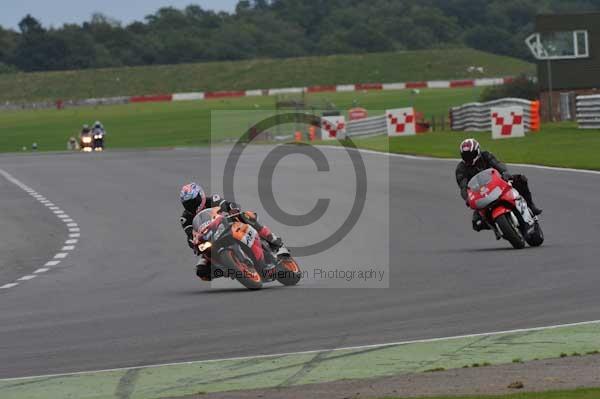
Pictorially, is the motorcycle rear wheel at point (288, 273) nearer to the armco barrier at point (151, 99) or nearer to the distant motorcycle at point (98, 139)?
the distant motorcycle at point (98, 139)

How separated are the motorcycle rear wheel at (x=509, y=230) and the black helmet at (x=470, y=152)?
3.09 ft

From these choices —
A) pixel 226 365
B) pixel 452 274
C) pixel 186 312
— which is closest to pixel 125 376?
pixel 226 365

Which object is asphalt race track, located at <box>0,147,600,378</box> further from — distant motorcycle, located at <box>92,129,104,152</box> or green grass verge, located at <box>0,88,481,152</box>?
green grass verge, located at <box>0,88,481,152</box>

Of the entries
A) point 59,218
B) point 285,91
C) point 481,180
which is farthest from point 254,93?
point 481,180

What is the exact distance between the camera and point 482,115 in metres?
52.2

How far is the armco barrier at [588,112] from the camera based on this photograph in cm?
4520

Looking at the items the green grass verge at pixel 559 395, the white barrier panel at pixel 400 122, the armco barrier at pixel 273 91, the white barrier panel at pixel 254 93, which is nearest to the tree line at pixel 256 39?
the armco barrier at pixel 273 91

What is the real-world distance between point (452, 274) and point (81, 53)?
162942 millimetres

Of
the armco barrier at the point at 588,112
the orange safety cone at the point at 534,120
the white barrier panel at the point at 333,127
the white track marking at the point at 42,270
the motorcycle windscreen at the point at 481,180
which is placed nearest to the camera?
the motorcycle windscreen at the point at 481,180

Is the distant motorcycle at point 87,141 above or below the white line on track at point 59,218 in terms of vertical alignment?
above

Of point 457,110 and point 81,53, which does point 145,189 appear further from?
point 81,53

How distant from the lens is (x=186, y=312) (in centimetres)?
1389

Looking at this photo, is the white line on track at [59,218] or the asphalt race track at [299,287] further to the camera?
the white line on track at [59,218]

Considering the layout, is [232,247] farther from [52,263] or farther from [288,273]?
[52,263]
